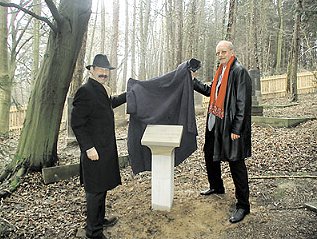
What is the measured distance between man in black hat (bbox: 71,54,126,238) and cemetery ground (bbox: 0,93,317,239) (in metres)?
0.47

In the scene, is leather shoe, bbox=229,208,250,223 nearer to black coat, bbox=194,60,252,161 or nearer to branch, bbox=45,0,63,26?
black coat, bbox=194,60,252,161

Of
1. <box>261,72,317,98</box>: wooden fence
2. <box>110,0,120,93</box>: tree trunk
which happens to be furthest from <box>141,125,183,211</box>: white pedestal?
<box>261,72,317,98</box>: wooden fence

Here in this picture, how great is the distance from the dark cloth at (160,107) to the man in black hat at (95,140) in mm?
598

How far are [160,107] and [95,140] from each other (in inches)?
42.8

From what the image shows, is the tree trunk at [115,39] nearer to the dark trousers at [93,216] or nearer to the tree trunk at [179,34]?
the tree trunk at [179,34]

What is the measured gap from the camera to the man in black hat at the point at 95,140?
3.63 metres

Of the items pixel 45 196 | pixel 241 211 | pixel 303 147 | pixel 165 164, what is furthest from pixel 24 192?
pixel 303 147

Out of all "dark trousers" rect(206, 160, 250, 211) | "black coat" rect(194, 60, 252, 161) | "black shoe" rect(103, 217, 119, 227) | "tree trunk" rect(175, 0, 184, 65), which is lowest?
"black shoe" rect(103, 217, 119, 227)

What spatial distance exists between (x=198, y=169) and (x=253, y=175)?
1074 mm

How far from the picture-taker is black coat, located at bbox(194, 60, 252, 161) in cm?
379

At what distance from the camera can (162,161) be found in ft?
13.9

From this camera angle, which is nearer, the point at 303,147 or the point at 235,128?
the point at 235,128

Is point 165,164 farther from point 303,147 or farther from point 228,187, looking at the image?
point 303,147

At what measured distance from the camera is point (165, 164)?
4.23 meters
